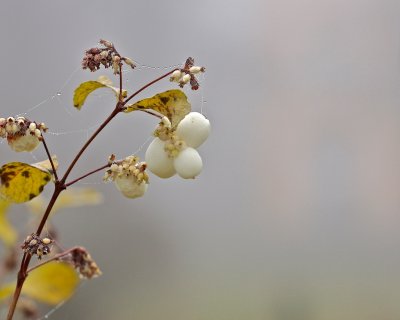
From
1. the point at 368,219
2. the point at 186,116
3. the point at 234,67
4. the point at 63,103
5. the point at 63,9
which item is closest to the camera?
the point at 186,116

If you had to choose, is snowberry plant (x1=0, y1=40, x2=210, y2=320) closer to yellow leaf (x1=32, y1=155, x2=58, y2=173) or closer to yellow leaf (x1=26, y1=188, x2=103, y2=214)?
yellow leaf (x1=32, y1=155, x2=58, y2=173)

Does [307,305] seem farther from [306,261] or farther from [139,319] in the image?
[139,319]

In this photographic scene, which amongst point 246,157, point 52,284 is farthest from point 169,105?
point 246,157

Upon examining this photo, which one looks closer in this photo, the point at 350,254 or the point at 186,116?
the point at 186,116

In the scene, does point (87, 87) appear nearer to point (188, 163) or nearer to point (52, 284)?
point (188, 163)

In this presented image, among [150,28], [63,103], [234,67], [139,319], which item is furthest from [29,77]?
[139,319]

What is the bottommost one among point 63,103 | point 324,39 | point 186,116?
point 186,116
